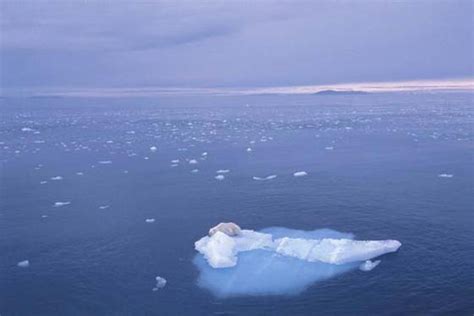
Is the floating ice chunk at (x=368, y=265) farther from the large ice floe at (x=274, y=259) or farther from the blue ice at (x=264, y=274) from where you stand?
the blue ice at (x=264, y=274)

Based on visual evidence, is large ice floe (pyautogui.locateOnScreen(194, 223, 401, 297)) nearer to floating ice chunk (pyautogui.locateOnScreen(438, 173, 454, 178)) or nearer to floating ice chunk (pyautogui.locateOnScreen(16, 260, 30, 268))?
floating ice chunk (pyautogui.locateOnScreen(16, 260, 30, 268))

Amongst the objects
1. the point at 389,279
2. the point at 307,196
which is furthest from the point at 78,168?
the point at 389,279

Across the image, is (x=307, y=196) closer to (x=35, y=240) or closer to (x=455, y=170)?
(x=455, y=170)

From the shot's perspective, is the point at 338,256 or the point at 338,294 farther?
the point at 338,256

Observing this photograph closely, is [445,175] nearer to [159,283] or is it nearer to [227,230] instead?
[227,230]

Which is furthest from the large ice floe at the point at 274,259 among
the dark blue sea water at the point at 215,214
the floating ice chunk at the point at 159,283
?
the floating ice chunk at the point at 159,283

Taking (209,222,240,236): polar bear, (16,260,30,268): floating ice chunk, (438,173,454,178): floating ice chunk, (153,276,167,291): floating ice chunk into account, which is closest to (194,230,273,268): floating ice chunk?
(209,222,240,236): polar bear

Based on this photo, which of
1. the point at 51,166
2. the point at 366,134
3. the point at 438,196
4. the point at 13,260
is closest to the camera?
the point at 13,260
